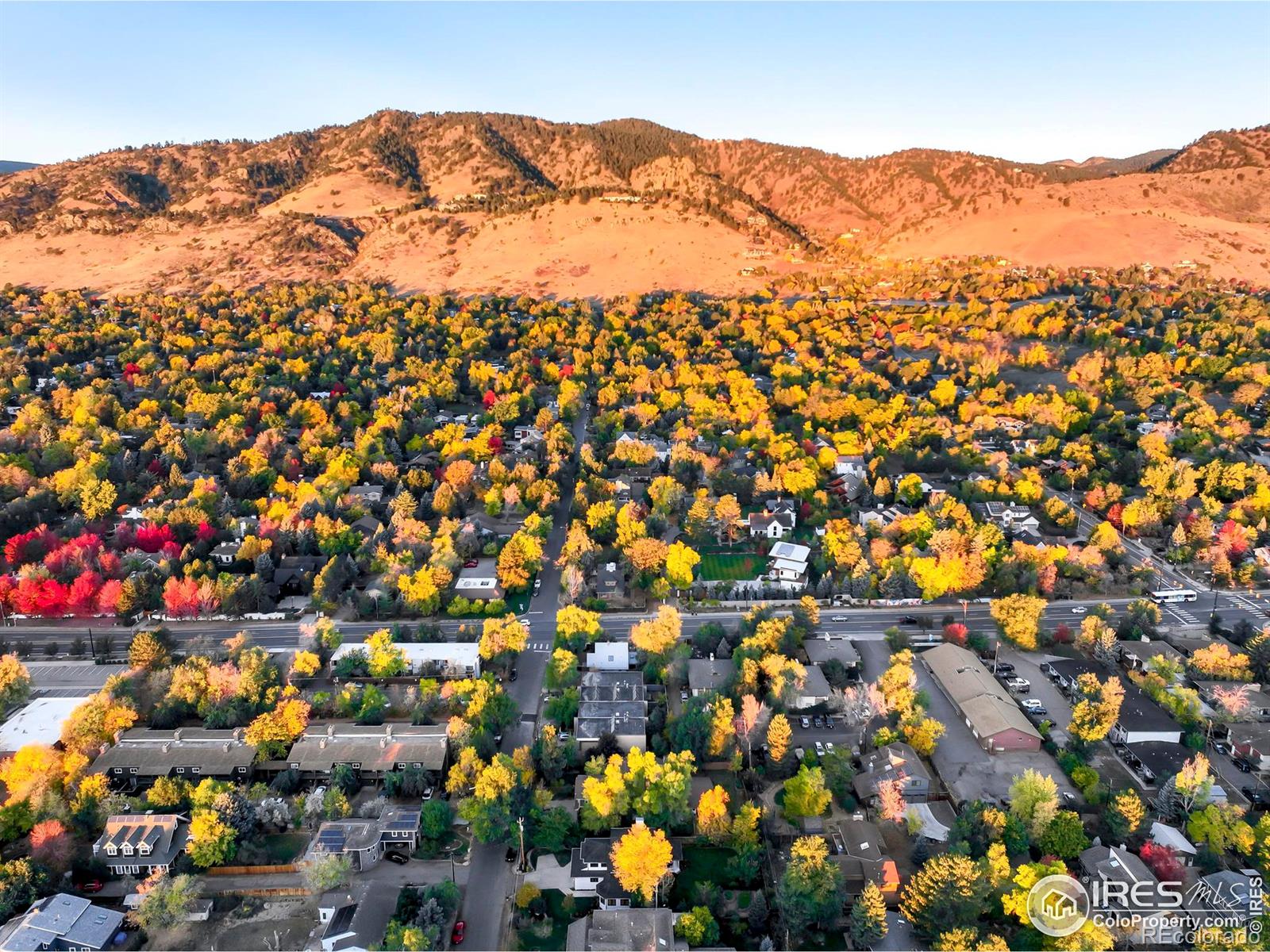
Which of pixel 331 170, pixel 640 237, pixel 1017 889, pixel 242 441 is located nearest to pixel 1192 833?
pixel 1017 889

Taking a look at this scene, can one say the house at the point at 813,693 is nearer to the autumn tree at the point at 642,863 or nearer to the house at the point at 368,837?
the autumn tree at the point at 642,863

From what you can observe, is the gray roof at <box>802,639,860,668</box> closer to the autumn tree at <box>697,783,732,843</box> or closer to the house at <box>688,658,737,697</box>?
the house at <box>688,658,737,697</box>

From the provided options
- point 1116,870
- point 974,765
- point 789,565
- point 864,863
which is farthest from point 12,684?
point 1116,870

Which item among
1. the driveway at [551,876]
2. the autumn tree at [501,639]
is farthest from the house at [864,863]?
the autumn tree at [501,639]

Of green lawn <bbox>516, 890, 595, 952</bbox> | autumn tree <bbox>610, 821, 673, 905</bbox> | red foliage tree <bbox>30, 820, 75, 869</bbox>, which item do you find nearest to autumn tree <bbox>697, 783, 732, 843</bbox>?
autumn tree <bbox>610, 821, 673, 905</bbox>

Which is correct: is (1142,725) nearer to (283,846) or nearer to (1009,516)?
(1009,516)
